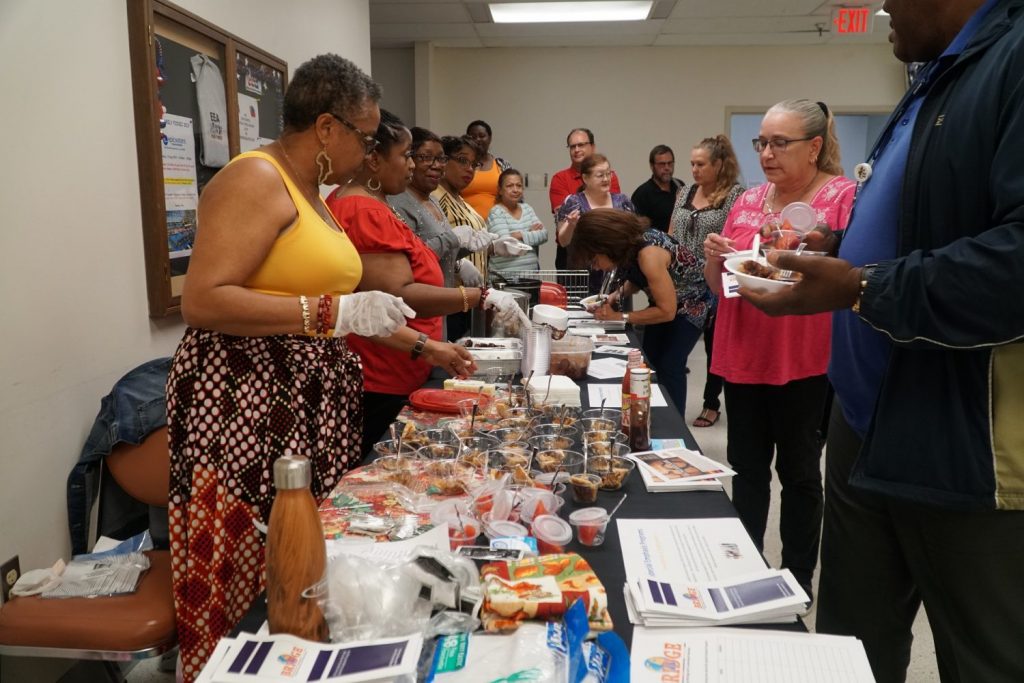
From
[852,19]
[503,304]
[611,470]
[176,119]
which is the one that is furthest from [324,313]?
[852,19]

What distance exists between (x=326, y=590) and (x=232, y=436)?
32.3 inches

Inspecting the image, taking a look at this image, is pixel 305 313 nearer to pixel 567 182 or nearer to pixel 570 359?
pixel 570 359

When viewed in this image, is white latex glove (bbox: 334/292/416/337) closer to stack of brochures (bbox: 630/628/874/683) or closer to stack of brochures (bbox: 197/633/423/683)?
stack of brochures (bbox: 197/633/423/683)

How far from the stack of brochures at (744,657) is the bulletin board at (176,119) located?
2.05 m

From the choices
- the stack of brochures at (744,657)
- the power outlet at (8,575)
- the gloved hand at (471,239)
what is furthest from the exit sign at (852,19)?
the power outlet at (8,575)

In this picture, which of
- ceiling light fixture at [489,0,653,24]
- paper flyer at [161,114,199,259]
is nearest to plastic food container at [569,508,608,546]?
paper flyer at [161,114,199,259]

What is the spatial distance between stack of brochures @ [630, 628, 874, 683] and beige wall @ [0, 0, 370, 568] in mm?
1699

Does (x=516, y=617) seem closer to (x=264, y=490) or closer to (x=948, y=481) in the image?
(x=948, y=481)

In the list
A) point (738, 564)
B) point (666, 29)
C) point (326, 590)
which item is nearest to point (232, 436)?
point (326, 590)

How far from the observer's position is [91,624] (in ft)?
5.44

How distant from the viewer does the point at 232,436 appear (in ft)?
5.55

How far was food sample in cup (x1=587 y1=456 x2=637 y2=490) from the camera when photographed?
154 cm

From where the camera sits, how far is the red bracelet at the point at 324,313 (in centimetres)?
172

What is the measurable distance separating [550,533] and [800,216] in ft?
4.16
